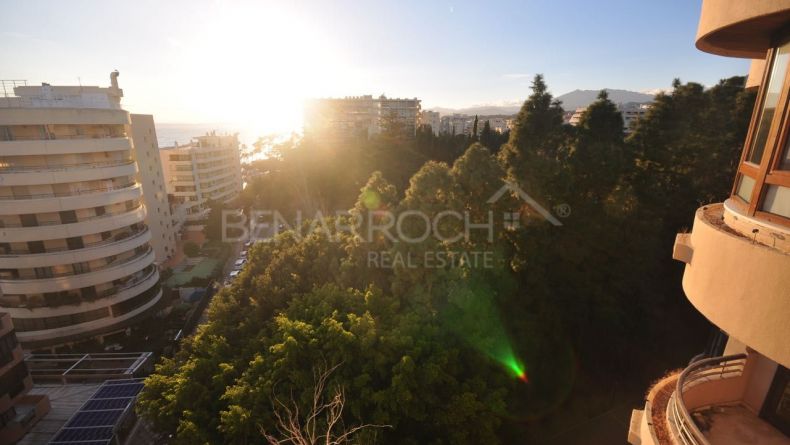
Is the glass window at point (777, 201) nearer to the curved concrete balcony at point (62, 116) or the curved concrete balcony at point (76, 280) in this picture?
the curved concrete balcony at point (62, 116)

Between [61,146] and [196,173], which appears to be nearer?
[61,146]

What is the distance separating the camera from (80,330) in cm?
1836

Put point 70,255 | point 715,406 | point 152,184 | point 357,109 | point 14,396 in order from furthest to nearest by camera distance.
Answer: point 357,109 < point 152,184 < point 70,255 < point 14,396 < point 715,406

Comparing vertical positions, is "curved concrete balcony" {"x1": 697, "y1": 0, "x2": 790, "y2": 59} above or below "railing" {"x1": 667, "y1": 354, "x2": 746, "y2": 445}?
above

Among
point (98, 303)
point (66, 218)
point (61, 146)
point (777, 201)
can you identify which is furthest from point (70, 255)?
point (777, 201)

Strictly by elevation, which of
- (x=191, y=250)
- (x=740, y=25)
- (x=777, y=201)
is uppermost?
(x=740, y=25)

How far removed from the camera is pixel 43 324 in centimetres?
1777

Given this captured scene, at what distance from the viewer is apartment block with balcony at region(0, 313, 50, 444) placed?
1227cm

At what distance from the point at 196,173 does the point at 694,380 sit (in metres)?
50.2

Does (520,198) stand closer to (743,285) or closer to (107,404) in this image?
(743,285)

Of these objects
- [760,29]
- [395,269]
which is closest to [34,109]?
[395,269]

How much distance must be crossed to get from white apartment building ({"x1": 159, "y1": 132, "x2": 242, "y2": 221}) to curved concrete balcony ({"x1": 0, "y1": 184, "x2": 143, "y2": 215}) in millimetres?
21859

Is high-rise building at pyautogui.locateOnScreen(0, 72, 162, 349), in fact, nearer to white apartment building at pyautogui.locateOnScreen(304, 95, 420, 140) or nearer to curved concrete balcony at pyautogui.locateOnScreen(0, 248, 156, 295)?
curved concrete balcony at pyautogui.locateOnScreen(0, 248, 156, 295)

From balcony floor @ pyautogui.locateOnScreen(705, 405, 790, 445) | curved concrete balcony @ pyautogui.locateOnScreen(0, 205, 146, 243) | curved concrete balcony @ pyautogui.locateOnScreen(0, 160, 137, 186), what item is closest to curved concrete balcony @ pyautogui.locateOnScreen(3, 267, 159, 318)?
curved concrete balcony @ pyautogui.locateOnScreen(0, 205, 146, 243)
